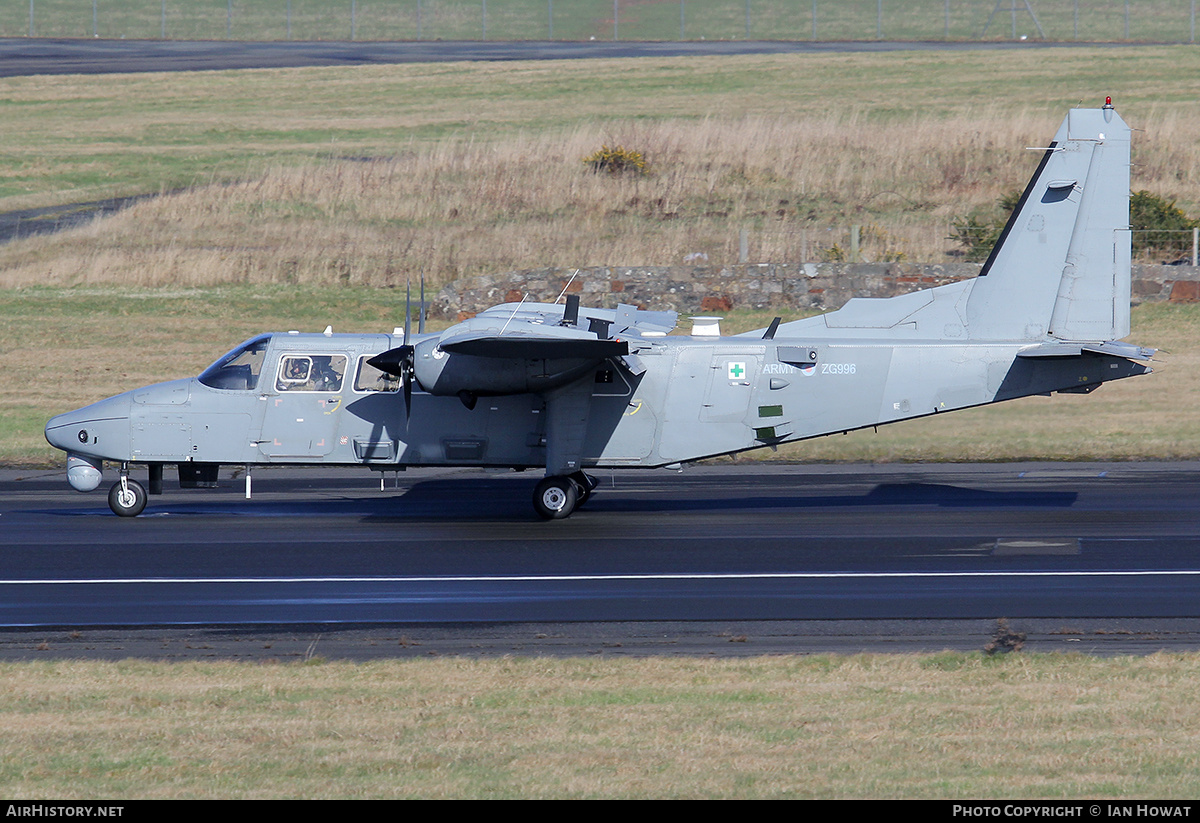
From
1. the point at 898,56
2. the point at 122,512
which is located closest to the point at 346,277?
the point at 122,512

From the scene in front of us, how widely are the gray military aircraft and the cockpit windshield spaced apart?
2 cm

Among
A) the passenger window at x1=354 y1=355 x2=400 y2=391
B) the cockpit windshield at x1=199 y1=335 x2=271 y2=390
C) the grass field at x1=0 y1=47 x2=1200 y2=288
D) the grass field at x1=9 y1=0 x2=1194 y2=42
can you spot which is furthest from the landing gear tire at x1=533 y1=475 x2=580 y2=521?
the grass field at x1=9 y1=0 x2=1194 y2=42

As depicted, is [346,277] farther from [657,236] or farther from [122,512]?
[122,512]

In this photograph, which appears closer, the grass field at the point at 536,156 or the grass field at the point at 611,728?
the grass field at the point at 611,728

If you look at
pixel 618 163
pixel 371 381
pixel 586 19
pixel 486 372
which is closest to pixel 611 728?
pixel 486 372

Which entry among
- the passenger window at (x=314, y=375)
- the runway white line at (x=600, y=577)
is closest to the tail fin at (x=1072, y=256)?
the runway white line at (x=600, y=577)

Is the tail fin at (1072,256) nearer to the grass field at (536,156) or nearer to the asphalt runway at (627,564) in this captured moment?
the asphalt runway at (627,564)

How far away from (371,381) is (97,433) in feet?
12.9

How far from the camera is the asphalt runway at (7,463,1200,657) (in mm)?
12453

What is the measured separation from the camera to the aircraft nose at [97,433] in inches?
736

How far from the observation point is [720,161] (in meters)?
47.2

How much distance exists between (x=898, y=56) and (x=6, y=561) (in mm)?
59776

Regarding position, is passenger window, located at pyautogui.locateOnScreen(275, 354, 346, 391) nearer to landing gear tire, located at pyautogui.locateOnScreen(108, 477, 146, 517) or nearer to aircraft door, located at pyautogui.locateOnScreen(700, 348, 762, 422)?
landing gear tire, located at pyautogui.locateOnScreen(108, 477, 146, 517)

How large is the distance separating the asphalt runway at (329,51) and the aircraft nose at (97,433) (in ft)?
176
